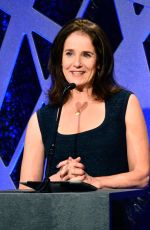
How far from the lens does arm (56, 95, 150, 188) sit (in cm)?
189

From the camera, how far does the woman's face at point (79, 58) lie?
220cm

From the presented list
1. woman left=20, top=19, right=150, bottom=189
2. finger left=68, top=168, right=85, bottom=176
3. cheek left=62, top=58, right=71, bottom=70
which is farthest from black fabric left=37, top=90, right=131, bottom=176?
finger left=68, top=168, right=85, bottom=176

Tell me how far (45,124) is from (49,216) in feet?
3.33

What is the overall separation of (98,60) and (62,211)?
1.05m

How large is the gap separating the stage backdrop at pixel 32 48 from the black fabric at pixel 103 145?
433mm

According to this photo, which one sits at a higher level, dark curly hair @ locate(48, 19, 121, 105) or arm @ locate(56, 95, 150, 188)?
dark curly hair @ locate(48, 19, 121, 105)

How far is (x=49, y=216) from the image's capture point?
1.31 m

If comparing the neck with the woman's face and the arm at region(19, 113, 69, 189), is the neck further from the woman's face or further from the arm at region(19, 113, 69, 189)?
the arm at region(19, 113, 69, 189)

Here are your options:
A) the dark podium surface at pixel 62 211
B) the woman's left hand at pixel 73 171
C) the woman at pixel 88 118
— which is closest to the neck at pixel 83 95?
the woman at pixel 88 118

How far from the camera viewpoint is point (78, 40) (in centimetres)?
223

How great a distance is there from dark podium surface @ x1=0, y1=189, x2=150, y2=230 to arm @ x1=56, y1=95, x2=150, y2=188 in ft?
1.70

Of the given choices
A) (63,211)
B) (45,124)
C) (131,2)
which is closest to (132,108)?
→ (45,124)

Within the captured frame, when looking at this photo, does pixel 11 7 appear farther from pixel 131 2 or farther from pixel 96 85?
pixel 96 85

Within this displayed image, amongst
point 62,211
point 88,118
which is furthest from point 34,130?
point 62,211
